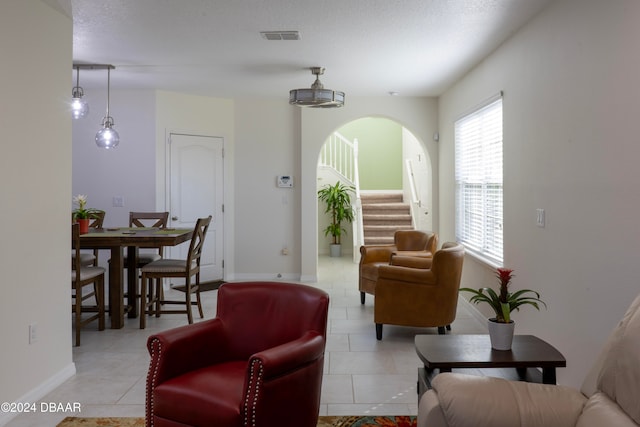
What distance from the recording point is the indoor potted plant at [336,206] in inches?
410

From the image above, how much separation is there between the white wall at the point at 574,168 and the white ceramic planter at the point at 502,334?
2.02 feet

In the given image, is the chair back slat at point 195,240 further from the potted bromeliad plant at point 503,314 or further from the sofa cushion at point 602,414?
the sofa cushion at point 602,414

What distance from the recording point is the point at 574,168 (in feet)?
10.9

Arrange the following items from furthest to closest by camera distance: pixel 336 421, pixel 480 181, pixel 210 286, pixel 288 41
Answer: pixel 210 286 → pixel 480 181 → pixel 288 41 → pixel 336 421

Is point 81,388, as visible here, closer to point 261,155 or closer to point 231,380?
point 231,380

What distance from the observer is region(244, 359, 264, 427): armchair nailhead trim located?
2.26m

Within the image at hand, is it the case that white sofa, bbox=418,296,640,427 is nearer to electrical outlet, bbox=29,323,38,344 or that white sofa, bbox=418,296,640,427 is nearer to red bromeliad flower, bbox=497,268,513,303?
red bromeliad flower, bbox=497,268,513,303

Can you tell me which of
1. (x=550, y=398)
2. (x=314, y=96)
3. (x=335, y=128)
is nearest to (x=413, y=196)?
(x=335, y=128)

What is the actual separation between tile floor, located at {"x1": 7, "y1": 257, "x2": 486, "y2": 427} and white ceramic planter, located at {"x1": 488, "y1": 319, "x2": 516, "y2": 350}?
80 cm

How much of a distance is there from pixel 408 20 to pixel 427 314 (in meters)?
2.41

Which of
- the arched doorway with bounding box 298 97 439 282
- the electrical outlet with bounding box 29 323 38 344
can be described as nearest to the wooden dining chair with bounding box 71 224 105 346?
the electrical outlet with bounding box 29 323 38 344

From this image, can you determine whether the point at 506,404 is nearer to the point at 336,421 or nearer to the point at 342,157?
the point at 336,421

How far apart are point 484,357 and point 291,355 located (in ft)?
3.01

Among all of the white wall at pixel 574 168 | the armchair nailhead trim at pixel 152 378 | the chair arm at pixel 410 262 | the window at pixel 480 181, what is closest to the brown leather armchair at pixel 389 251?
the window at pixel 480 181
